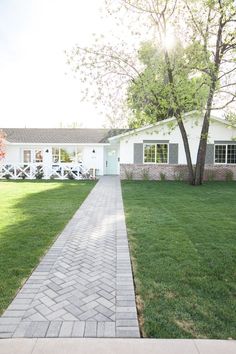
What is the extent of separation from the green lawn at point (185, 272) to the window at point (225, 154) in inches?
539

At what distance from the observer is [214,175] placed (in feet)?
72.7

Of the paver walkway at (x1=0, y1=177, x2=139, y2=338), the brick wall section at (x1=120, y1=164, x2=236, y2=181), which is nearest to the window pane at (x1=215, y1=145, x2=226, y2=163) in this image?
the brick wall section at (x1=120, y1=164, x2=236, y2=181)

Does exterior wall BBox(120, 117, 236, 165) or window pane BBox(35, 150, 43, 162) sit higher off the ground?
exterior wall BBox(120, 117, 236, 165)

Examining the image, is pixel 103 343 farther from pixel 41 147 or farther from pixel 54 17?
pixel 41 147

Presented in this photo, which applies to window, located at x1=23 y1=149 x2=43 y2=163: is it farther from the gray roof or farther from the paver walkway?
the paver walkway

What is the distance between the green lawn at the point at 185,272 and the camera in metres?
3.31

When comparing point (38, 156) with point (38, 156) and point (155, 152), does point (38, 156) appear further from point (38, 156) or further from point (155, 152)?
point (155, 152)

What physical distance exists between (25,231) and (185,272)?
387 centimetres

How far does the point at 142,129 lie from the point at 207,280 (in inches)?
695

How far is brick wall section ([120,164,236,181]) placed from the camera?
72.7ft

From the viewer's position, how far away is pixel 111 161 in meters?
27.6

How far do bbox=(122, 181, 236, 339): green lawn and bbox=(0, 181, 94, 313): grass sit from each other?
1.68 metres

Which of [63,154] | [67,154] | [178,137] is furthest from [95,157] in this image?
[178,137]

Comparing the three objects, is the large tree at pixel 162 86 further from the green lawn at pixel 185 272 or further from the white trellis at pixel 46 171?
the green lawn at pixel 185 272
